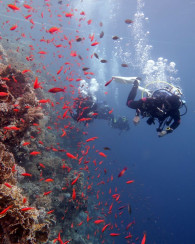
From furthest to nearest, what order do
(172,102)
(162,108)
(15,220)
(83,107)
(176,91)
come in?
(83,107), (176,91), (162,108), (172,102), (15,220)

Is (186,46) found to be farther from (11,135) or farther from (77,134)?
(11,135)

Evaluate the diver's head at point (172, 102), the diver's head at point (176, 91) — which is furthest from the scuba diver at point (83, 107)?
the diver's head at point (172, 102)

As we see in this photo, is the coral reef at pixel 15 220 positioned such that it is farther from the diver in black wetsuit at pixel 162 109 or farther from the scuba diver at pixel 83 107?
the scuba diver at pixel 83 107

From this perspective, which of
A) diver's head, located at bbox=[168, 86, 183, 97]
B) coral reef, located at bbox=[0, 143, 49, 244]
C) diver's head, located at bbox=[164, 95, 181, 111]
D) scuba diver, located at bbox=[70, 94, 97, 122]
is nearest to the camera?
coral reef, located at bbox=[0, 143, 49, 244]

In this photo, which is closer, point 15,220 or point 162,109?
point 15,220

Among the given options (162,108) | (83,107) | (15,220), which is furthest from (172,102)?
(15,220)

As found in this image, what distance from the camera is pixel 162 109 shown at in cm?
697

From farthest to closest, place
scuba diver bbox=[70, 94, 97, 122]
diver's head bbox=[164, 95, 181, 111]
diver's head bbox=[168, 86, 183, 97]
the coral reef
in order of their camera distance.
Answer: scuba diver bbox=[70, 94, 97, 122], diver's head bbox=[168, 86, 183, 97], diver's head bbox=[164, 95, 181, 111], the coral reef

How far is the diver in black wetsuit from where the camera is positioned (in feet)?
22.3

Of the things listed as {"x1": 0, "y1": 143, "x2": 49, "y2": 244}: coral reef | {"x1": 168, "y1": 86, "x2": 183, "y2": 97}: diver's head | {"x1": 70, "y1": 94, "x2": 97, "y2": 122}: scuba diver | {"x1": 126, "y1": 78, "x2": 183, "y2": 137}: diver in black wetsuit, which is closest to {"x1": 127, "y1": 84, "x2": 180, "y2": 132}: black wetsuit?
{"x1": 126, "y1": 78, "x2": 183, "y2": 137}: diver in black wetsuit

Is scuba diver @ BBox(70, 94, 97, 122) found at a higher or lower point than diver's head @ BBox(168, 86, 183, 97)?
lower

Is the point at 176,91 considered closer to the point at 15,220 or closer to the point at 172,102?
the point at 172,102

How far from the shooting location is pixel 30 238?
3.34m

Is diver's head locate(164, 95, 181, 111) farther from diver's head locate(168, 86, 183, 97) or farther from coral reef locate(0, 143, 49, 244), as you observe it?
coral reef locate(0, 143, 49, 244)
